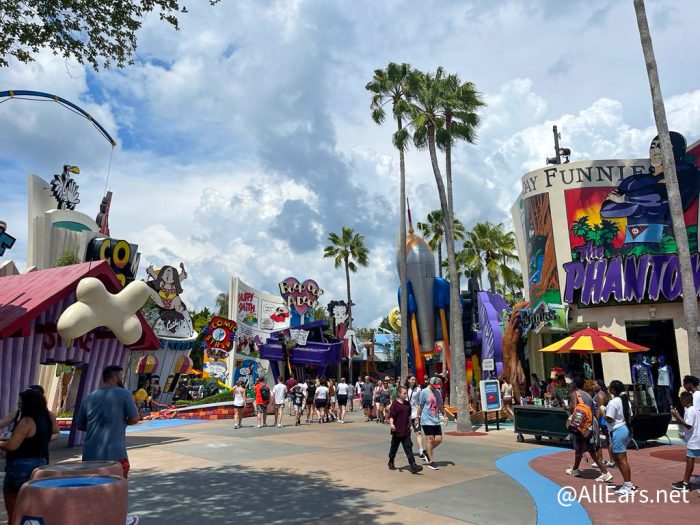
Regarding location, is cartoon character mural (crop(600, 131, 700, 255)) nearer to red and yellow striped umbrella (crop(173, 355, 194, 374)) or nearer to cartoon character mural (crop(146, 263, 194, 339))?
cartoon character mural (crop(146, 263, 194, 339))

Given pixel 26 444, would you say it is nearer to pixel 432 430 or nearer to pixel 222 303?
pixel 432 430

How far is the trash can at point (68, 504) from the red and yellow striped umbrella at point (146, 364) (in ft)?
88.3

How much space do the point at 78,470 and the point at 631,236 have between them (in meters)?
20.6

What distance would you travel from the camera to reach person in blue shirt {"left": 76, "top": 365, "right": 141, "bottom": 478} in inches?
204

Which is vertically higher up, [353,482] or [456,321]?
[456,321]

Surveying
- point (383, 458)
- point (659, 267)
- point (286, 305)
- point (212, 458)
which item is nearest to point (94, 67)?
point (212, 458)

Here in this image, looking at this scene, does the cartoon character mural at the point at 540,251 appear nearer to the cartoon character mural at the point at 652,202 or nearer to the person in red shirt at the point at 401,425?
the cartoon character mural at the point at 652,202

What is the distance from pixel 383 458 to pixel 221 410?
528 inches

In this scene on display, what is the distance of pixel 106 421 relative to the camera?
17.2 ft

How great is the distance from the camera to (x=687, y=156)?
1898 cm

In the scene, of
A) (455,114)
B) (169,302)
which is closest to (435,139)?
(455,114)

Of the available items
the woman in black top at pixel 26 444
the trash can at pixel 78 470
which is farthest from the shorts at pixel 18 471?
the trash can at pixel 78 470

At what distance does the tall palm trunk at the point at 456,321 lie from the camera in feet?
51.6

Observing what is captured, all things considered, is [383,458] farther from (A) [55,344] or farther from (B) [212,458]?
(A) [55,344]
